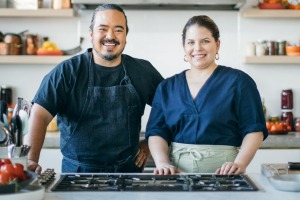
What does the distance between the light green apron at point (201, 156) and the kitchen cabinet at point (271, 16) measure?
1927 millimetres

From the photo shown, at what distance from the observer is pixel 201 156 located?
1.99 m

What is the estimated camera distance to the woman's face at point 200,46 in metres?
2.06

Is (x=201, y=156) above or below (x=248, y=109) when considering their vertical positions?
below

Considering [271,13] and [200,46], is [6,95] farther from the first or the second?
[200,46]

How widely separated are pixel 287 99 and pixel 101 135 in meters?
2.14

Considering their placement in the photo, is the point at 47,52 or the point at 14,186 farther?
the point at 47,52

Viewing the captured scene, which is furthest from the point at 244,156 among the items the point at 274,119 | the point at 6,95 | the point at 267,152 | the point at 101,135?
the point at 6,95

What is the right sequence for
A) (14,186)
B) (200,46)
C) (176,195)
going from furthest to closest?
(200,46), (176,195), (14,186)

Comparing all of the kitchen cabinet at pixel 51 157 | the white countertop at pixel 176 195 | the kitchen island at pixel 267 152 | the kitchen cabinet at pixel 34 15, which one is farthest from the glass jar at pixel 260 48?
the white countertop at pixel 176 195

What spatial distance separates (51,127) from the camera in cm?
374

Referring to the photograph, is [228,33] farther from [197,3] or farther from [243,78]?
[243,78]

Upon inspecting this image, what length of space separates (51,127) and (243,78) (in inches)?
79.2

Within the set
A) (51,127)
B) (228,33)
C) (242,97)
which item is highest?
(228,33)

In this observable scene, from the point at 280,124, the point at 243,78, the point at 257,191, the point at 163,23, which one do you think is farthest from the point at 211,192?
the point at 163,23
